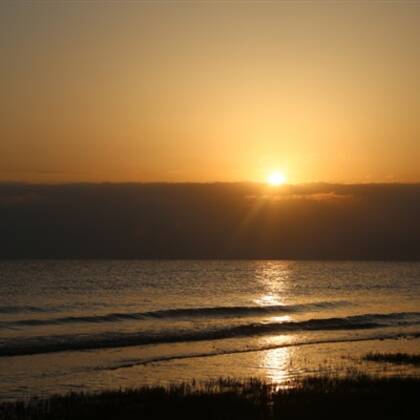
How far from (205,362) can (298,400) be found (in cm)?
1086

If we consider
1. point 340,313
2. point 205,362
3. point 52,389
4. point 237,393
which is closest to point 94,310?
point 340,313

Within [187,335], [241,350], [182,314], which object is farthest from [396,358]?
[182,314]

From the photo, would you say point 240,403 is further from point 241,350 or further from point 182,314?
point 182,314

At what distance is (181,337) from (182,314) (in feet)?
51.4

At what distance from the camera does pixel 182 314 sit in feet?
181

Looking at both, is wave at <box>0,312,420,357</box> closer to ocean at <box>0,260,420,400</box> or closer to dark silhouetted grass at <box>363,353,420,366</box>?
ocean at <box>0,260,420,400</box>

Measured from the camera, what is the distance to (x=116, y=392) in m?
20.4

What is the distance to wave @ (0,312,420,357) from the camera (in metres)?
34.6

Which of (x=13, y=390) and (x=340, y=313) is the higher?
(x=13, y=390)

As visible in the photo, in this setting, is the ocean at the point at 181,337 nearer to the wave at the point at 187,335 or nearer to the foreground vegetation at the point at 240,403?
the wave at the point at 187,335

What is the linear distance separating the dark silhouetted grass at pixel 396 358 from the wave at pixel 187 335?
39.8ft

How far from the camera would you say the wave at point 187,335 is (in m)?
34.6

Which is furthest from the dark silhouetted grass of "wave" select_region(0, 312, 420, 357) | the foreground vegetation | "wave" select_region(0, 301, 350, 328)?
"wave" select_region(0, 301, 350, 328)

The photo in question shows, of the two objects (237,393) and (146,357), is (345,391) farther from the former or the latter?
(146,357)
